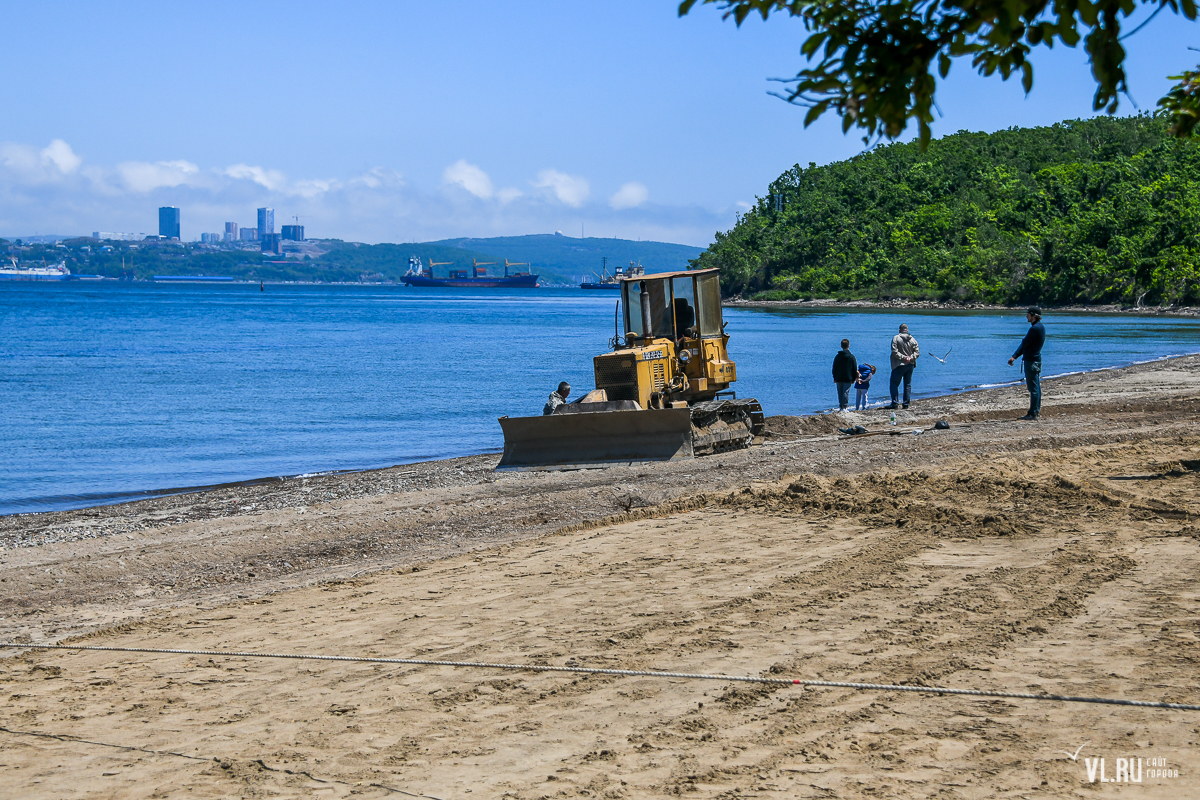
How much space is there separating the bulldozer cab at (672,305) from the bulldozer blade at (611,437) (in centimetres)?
164

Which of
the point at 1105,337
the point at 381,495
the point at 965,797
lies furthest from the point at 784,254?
the point at 965,797

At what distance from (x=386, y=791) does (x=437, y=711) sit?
88 cm

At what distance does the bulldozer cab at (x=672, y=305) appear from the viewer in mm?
15844

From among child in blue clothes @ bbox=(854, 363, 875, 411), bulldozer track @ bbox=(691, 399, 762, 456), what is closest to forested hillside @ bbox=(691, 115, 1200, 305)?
child in blue clothes @ bbox=(854, 363, 875, 411)

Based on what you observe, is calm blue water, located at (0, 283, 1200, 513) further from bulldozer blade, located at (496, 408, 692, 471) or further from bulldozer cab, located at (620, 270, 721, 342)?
bulldozer cab, located at (620, 270, 721, 342)

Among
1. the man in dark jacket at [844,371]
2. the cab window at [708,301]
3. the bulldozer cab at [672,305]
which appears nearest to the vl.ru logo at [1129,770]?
the bulldozer cab at [672,305]

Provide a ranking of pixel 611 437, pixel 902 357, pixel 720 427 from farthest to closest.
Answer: pixel 902 357 < pixel 720 427 < pixel 611 437

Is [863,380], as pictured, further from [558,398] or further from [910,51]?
[910,51]

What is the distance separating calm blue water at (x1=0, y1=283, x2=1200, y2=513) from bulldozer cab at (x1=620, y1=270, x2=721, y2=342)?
5213 millimetres

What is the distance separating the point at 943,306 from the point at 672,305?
87.0 m

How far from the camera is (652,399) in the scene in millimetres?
15672

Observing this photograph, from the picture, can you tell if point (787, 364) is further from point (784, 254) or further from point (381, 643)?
point (784, 254)

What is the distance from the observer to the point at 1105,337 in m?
50.2

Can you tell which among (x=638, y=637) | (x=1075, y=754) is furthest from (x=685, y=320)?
(x=1075, y=754)
